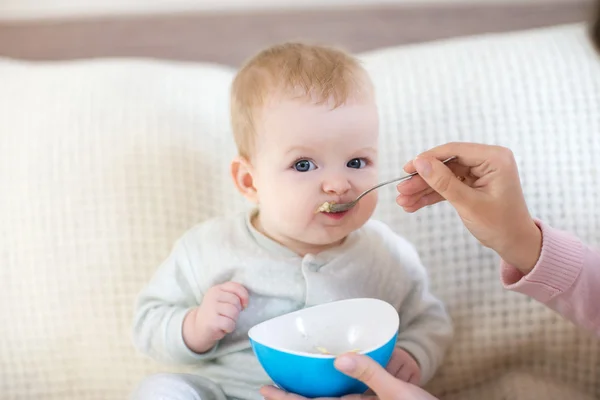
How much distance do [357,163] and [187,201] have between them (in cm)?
38

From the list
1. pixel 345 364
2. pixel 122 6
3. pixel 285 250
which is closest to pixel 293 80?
pixel 285 250

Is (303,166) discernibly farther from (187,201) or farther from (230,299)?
(187,201)

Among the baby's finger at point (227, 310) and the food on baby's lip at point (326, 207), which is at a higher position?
the food on baby's lip at point (326, 207)

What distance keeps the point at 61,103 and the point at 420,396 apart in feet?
2.66

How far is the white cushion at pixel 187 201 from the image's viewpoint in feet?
3.45

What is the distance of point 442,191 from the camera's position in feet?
2.40

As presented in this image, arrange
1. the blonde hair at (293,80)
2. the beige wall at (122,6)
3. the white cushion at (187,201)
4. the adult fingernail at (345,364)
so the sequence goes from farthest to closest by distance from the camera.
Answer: the beige wall at (122,6) < the white cushion at (187,201) < the blonde hair at (293,80) < the adult fingernail at (345,364)

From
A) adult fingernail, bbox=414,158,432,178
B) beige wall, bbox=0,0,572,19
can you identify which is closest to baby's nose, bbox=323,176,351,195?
adult fingernail, bbox=414,158,432,178

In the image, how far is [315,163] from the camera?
2.70ft

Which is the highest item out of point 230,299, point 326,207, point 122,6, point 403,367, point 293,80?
point 122,6

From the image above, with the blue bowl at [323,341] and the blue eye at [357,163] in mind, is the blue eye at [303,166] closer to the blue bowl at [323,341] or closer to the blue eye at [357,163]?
the blue eye at [357,163]

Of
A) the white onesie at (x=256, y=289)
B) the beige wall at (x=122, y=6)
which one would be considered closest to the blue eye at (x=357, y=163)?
the white onesie at (x=256, y=289)

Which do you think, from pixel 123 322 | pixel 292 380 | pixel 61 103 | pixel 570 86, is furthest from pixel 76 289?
pixel 570 86

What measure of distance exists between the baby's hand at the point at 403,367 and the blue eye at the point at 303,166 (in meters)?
0.27
